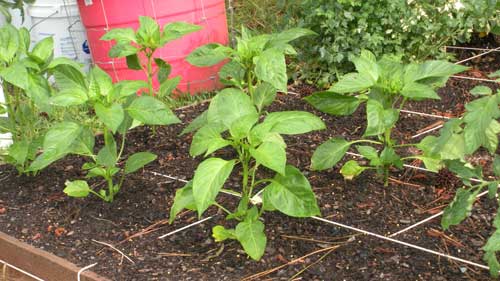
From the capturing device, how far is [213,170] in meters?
2.20

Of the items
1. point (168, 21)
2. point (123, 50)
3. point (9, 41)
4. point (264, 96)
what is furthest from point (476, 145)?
point (168, 21)

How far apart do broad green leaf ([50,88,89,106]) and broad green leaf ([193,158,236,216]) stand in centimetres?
65

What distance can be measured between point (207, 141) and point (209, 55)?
3.14 ft

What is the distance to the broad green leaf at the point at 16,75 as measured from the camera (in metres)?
2.66

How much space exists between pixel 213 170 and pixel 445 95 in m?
1.94

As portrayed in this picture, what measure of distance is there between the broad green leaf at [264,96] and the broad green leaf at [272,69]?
0.20m

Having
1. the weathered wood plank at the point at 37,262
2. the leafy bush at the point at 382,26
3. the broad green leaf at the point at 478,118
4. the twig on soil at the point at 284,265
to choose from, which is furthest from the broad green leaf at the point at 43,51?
the broad green leaf at the point at 478,118

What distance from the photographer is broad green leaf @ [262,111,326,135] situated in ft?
7.44

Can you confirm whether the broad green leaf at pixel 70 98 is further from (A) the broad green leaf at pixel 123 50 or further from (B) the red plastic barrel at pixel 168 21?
(B) the red plastic barrel at pixel 168 21

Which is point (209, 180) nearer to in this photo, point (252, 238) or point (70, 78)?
point (252, 238)

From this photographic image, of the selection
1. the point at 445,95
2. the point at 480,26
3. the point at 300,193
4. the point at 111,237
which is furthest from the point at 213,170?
the point at 480,26

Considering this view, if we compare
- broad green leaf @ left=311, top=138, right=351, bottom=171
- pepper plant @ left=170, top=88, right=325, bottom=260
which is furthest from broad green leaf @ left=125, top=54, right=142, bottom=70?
broad green leaf @ left=311, top=138, right=351, bottom=171

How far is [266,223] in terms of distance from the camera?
260cm

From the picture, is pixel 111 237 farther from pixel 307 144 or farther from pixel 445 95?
pixel 445 95
